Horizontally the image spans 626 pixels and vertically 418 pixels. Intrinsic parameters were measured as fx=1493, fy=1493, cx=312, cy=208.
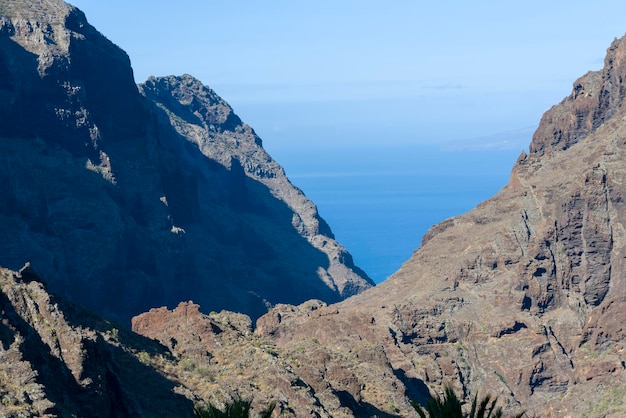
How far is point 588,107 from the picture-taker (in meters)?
160

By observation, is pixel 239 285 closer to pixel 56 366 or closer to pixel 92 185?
pixel 92 185

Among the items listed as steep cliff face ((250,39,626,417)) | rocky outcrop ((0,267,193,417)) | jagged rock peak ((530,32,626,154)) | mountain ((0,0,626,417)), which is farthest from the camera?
jagged rock peak ((530,32,626,154))

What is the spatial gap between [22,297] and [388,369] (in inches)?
1559

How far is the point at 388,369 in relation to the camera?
95.9m

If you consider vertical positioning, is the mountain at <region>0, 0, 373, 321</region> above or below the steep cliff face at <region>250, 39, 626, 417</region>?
above

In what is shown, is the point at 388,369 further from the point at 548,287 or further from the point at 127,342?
the point at 548,287

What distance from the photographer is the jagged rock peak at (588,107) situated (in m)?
157

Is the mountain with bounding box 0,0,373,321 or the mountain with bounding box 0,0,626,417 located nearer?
the mountain with bounding box 0,0,626,417

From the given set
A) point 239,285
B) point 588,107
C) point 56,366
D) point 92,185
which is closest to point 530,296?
point 588,107

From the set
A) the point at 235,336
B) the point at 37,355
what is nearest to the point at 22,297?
the point at 37,355

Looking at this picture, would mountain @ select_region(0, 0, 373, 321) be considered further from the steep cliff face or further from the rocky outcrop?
the rocky outcrop

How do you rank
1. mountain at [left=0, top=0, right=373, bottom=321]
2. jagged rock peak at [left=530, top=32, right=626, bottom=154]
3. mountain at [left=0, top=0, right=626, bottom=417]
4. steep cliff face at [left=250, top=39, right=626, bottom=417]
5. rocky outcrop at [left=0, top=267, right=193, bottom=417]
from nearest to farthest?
rocky outcrop at [left=0, top=267, right=193, bottom=417], mountain at [left=0, top=0, right=626, bottom=417], steep cliff face at [left=250, top=39, right=626, bottom=417], mountain at [left=0, top=0, right=373, bottom=321], jagged rock peak at [left=530, top=32, right=626, bottom=154]

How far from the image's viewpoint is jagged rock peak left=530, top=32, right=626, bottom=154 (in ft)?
516

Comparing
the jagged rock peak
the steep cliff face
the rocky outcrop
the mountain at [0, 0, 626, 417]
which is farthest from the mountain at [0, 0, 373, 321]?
the rocky outcrop
